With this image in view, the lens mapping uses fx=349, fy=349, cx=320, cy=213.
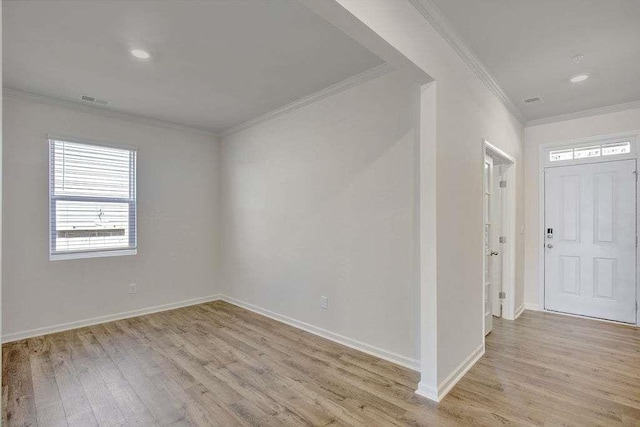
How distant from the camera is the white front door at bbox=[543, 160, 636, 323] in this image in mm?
4238

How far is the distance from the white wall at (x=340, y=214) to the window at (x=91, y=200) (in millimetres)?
1514

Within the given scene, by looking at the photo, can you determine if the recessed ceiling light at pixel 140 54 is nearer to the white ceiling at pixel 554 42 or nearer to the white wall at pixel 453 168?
the white wall at pixel 453 168

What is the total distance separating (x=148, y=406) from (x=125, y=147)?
331 centimetres

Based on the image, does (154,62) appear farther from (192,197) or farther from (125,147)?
(192,197)

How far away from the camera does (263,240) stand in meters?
4.72

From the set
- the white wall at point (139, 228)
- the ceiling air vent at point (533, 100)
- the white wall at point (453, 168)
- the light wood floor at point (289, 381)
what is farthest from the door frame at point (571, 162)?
the white wall at point (139, 228)

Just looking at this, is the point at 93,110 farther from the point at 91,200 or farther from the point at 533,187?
the point at 533,187

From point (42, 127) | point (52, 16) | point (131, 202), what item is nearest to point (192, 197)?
point (131, 202)

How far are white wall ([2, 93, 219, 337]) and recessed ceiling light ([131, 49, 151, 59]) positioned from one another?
1.78 metres

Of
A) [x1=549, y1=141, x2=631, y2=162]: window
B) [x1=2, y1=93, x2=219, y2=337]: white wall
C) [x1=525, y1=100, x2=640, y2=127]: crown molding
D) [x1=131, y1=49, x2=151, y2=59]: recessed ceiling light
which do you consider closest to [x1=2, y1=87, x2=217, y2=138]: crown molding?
[x1=2, y1=93, x2=219, y2=337]: white wall

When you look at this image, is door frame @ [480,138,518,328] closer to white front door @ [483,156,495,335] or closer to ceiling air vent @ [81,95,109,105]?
white front door @ [483,156,495,335]

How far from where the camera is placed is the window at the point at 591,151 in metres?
4.29

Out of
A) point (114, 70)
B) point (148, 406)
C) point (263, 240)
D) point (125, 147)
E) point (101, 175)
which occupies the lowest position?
point (148, 406)

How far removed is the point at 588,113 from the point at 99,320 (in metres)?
6.71
